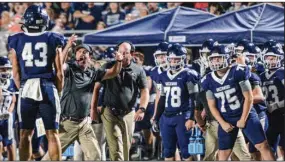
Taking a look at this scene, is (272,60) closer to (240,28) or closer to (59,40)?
(240,28)

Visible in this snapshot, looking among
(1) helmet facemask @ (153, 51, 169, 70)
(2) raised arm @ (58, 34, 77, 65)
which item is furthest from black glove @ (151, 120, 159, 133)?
(2) raised arm @ (58, 34, 77, 65)

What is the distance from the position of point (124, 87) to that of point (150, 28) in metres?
0.91

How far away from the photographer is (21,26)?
11500mm

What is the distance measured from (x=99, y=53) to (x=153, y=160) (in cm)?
130

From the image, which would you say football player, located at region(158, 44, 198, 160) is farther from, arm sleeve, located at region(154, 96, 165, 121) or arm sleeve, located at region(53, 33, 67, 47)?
arm sleeve, located at region(53, 33, 67, 47)

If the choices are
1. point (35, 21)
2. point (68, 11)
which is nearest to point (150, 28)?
point (68, 11)

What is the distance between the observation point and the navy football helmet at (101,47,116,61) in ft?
39.5

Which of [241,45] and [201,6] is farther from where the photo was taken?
[201,6]

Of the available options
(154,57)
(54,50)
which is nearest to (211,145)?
(154,57)

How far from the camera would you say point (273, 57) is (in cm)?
1212

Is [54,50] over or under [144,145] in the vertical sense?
over

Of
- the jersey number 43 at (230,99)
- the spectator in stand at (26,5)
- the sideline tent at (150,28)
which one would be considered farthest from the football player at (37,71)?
the jersey number 43 at (230,99)

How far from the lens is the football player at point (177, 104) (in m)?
11.9

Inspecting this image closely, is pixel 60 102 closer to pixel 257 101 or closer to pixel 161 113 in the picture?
pixel 161 113
